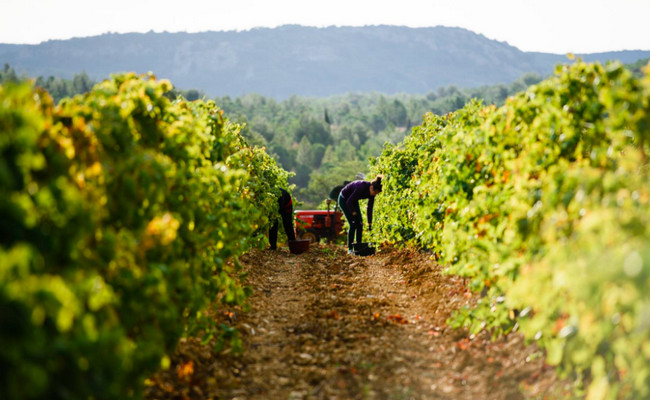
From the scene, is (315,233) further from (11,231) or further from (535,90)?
(11,231)

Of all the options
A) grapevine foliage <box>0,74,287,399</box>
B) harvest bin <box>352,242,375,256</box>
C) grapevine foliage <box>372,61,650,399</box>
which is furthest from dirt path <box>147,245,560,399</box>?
harvest bin <box>352,242,375,256</box>

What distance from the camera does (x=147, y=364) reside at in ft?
9.89

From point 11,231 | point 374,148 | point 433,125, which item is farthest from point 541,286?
point 374,148

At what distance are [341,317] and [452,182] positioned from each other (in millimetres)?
2014

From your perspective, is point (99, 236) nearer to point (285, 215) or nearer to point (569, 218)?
point (569, 218)

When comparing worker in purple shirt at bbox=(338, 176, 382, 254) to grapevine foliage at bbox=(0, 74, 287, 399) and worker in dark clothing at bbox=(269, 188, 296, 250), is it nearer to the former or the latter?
worker in dark clothing at bbox=(269, 188, 296, 250)

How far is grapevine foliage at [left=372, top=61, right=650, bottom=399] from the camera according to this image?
105 inches

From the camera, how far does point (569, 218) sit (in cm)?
338

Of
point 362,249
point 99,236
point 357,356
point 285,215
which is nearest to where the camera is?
point 99,236

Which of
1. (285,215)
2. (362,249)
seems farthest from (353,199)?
(285,215)

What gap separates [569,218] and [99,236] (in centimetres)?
260

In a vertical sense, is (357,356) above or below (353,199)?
below

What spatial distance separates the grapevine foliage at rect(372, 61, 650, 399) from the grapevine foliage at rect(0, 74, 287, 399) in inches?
81.4

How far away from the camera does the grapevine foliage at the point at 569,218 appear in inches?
105
